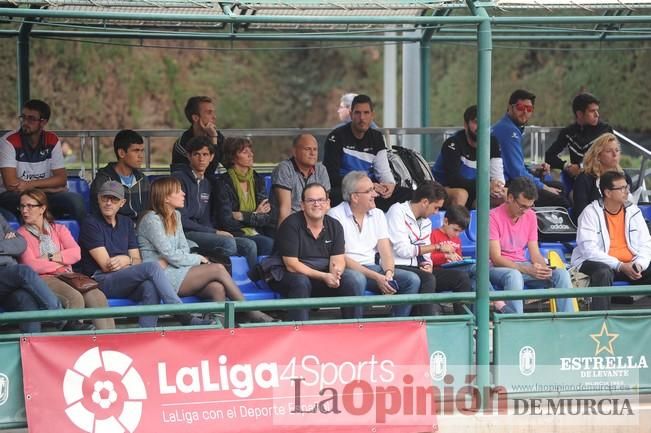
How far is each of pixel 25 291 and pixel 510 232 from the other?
3808 millimetres

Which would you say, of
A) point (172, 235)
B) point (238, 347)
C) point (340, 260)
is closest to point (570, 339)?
point (340, 260)

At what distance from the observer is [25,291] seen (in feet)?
24.9

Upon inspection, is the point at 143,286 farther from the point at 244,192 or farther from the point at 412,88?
the point at 412,88

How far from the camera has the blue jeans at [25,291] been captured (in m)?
7.55

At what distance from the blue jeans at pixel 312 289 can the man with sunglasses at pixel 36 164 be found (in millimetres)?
2181

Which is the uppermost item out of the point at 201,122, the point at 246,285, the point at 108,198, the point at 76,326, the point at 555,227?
the point at 201,122

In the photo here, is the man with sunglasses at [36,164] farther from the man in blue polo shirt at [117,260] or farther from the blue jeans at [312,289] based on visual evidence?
the blue jeans at [312,289]

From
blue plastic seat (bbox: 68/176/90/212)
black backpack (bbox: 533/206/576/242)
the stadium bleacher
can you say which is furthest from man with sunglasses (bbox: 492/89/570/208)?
blue plastic seat (bbox: 68/176/90/212)

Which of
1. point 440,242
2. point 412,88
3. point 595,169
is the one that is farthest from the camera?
point 412,88

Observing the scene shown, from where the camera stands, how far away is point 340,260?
8312 millimetres

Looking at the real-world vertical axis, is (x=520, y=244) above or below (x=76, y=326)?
above

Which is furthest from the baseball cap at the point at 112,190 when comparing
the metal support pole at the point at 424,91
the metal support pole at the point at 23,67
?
the metal support pole at the point at 424,91

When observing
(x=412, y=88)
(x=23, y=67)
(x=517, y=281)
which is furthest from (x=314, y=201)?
(x=412, y=88)

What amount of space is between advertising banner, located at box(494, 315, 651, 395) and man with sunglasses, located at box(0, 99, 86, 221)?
386cm
